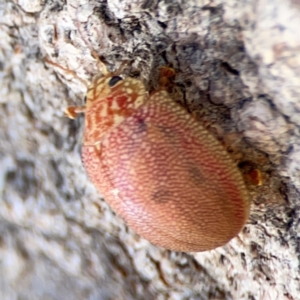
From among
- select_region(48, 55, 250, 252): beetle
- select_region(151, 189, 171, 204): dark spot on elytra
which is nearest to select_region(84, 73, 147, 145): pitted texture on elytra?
select_region(48, 55, 250, 252): beetle

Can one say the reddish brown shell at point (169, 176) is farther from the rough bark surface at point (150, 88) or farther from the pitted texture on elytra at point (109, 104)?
the rough bark surface at point (150, 88)

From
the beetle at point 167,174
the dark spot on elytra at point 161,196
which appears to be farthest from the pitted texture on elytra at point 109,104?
the dark spot on elytra at point 161,196

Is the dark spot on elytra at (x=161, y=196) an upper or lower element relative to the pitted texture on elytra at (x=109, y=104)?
lower

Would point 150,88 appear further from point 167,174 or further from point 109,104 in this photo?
point 167,174

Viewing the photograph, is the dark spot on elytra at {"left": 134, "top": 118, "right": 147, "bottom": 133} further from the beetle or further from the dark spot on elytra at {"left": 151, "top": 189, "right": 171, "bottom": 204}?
the dark spot on elytra at {"left": 151, "top": 189, "right": 171, "bottom": 204}

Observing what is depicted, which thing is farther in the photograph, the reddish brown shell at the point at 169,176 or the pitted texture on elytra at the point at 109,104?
the pitted texture on elytra at the point at 109,104

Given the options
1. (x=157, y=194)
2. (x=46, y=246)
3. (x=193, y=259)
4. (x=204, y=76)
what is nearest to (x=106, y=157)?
(x=157, y=194)

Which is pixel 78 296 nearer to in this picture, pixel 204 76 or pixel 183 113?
pixel 183 113

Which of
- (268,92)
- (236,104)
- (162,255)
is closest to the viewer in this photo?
(268,92)
